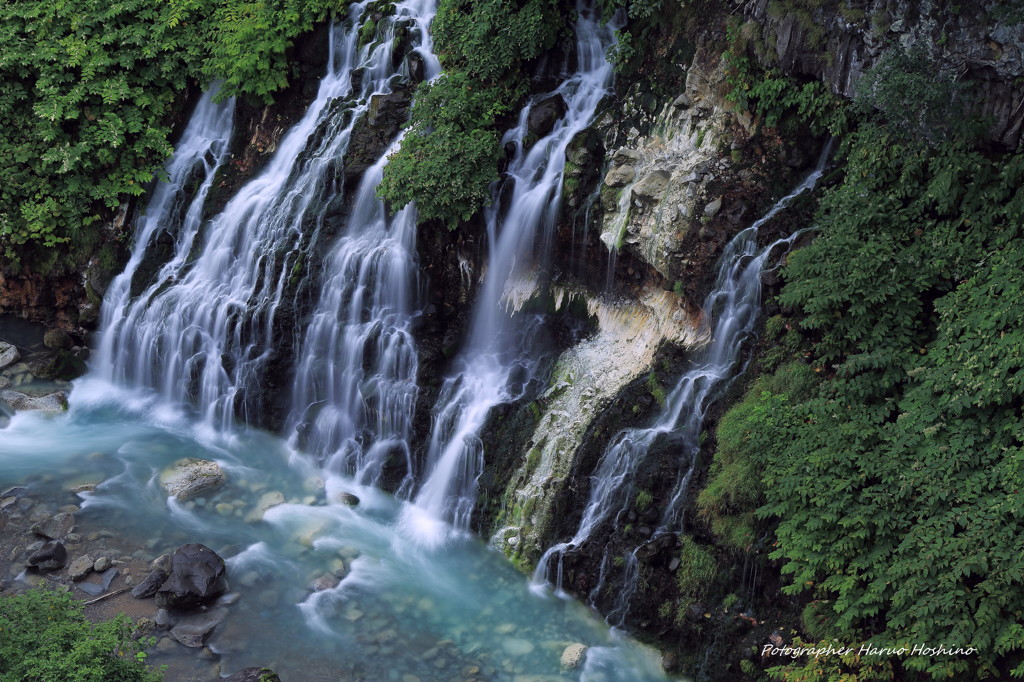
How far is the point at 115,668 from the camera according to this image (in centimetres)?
698

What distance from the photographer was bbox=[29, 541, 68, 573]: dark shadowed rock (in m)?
10.2

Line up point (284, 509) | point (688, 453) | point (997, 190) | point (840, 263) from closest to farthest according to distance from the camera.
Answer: point (997, 190) → point (840, 263) → point (688, 453) → point (284, 509)

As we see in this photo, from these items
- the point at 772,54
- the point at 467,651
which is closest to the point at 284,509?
the point at 467,651

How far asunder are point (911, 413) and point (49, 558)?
9464 millimetres

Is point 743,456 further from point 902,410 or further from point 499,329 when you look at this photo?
point 499,329

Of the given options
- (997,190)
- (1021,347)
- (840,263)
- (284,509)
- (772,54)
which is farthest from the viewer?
(284,509)

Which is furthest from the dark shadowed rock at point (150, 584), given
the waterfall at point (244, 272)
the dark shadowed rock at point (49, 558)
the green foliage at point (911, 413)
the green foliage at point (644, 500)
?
the green foliage at point (911, 413)

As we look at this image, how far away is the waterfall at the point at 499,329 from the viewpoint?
11.4 metres

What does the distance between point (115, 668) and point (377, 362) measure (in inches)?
239

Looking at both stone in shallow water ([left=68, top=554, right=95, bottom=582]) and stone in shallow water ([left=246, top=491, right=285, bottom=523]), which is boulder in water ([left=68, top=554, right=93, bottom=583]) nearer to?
stone in shallow water ([left=68, top=554, right=95, bottom=582])

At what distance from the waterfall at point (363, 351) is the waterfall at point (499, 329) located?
624 millimetres

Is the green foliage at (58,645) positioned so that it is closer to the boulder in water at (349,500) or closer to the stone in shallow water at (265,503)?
the stone in shallow water at (265,503)

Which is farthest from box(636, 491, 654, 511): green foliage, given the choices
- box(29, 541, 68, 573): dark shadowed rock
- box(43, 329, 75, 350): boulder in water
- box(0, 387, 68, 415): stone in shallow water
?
box(43, 329, 75, 350): boulder in water

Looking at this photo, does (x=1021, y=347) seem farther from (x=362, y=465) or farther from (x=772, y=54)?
(x=362, y=465)
